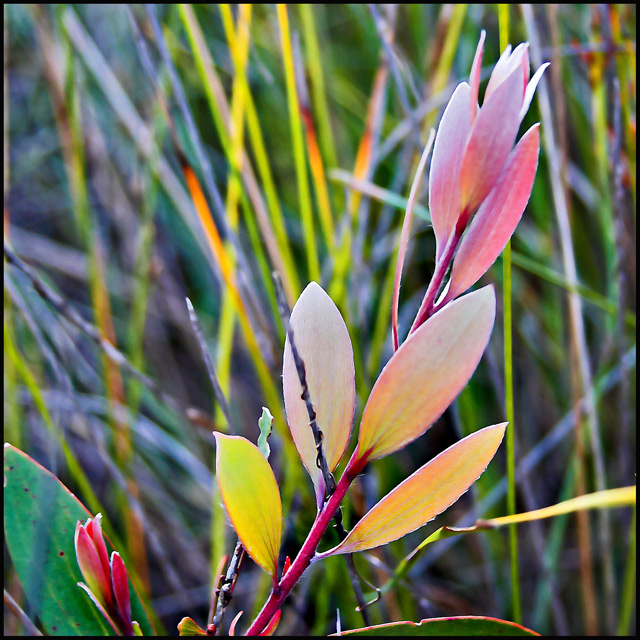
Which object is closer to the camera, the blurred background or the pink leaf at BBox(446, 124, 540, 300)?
the pink leaf at BBox(446, 124, 540, 300)

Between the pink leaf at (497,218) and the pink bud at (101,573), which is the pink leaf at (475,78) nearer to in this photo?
the pink leaf at (497,218)

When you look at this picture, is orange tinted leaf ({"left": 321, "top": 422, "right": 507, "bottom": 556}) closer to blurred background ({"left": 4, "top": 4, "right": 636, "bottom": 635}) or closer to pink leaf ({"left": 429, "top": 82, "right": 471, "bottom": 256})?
pink leaf ({"left": 429, "top": 82, "right": 471, "bottom": 256})

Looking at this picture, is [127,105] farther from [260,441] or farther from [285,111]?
[260,441]

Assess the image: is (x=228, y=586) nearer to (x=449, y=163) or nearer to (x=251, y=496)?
(x=251, y=496)

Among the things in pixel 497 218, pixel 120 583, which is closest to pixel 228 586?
pixel 120 583

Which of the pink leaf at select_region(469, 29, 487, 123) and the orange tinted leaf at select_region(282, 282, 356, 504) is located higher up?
the pink leaf at select_region(469, 29, 487, 123)

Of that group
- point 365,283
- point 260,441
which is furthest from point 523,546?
point 260,441

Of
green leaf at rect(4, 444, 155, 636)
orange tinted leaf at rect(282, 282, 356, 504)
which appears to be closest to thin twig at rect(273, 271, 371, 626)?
orange tinted leaf at rect(282, 282, 356, 504)
